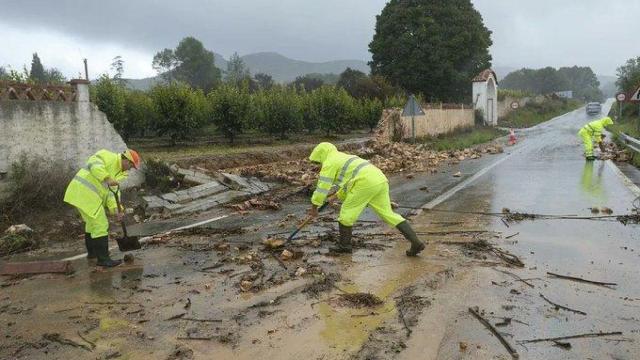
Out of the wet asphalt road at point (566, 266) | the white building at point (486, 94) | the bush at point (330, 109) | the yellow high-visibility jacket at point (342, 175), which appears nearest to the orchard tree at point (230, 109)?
the bush at point (330, 109)

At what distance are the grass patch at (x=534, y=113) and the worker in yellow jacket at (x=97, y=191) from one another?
42.9 m

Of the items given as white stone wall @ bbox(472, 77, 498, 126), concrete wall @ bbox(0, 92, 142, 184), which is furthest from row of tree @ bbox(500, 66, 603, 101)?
concrete wall @ bbox(0, 92, 142, 184)

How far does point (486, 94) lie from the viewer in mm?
40781

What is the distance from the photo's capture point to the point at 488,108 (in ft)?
138

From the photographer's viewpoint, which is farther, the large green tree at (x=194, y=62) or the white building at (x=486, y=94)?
the large green tree at (x=194, y=62)

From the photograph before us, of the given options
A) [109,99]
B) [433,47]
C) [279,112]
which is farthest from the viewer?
[433,47]

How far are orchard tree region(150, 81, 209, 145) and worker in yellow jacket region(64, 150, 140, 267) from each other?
11628mm

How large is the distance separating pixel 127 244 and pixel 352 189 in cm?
330

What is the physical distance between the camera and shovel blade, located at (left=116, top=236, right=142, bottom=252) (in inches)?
274

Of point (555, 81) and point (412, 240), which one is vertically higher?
point (555, 81)

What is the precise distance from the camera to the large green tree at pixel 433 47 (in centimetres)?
3981

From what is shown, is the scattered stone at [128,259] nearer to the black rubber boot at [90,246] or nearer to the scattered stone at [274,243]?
the black rubber boot at [90,246]

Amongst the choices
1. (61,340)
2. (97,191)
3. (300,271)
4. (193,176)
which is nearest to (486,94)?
(193,176)

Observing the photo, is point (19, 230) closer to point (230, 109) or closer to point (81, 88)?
point (81, 88)
